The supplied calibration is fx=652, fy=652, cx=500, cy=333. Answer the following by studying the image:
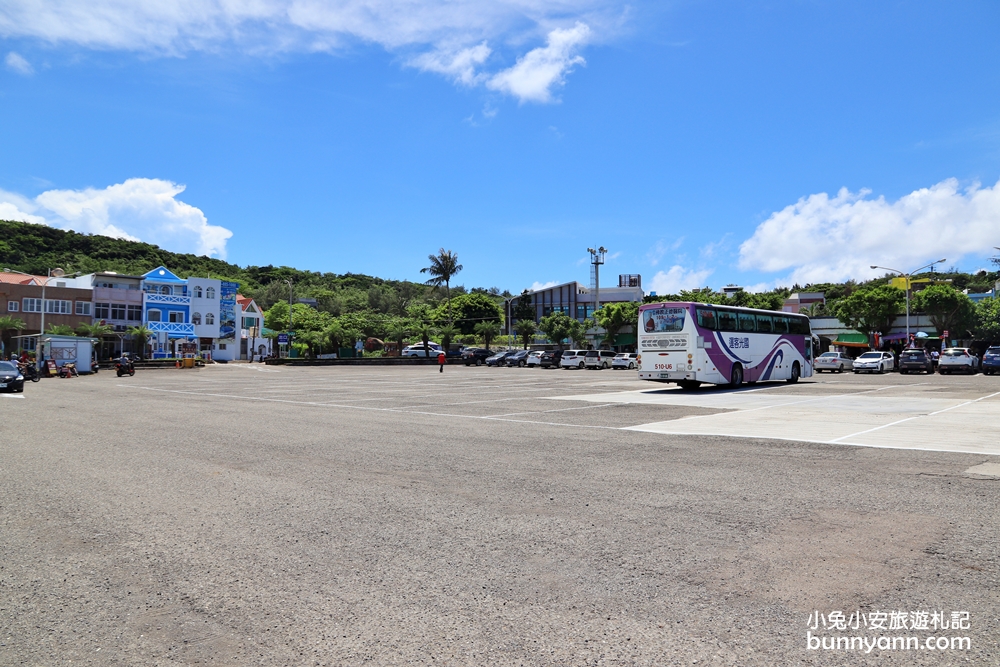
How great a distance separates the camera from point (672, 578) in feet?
14.6

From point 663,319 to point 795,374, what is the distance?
10.6 m

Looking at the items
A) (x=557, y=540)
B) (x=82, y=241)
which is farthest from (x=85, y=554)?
(x=82, y=241)

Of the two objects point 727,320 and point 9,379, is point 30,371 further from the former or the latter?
point 727,320

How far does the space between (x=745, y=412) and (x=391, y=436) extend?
9364mm

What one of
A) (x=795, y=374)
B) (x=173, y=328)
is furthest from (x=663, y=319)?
(x=173, y=328)

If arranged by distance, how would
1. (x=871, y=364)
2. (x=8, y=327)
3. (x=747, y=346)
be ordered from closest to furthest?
(x=747, y=346) < (x=871, y=364) < (x=8, y=327)

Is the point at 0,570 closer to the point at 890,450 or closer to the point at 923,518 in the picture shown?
the point at 923,518

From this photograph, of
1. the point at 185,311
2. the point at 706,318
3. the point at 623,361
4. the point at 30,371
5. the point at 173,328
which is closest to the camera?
the point at 706,318

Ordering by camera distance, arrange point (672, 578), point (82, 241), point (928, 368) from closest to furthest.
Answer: point (672, 578) < point (928, 368) < point (82, 241)

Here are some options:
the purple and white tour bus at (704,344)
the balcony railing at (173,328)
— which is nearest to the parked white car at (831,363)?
the purple and white tour bus at (704,344)

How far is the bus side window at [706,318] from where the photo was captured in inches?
1013

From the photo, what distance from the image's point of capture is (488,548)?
5129 mm

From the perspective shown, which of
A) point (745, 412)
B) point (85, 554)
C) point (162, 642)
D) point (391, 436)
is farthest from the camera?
point (745, 412)

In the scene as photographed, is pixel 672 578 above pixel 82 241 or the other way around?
the other way around
